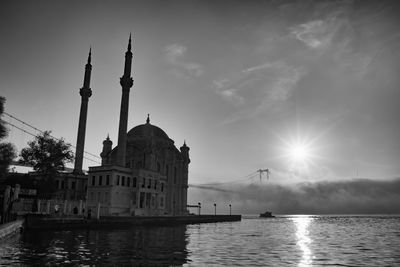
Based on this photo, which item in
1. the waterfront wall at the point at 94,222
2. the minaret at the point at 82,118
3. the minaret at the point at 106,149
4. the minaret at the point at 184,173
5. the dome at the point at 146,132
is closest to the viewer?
the waterfront wall at the point at 94,222

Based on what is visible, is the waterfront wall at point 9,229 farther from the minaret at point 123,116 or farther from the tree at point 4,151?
the minaret at point 123,116

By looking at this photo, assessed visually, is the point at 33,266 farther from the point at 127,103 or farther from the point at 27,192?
the point at 127,103

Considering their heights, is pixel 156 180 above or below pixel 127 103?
below

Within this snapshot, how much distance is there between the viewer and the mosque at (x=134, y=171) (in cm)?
6231

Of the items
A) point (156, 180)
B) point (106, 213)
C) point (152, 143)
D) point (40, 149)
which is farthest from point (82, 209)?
point (152, 143)

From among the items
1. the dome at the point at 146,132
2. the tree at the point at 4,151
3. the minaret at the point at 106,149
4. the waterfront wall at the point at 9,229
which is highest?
the dome at the point at 146,132

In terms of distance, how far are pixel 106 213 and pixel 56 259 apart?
42.3 meters

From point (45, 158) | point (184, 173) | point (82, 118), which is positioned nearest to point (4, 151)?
point (45, 158)

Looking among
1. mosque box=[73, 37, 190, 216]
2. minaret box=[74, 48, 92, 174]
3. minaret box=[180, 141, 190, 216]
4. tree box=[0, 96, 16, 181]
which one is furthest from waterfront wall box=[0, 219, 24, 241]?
minaret box=[180, 141, 190, 216]

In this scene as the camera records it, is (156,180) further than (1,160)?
Yes

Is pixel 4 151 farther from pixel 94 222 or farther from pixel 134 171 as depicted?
pixel 134 171

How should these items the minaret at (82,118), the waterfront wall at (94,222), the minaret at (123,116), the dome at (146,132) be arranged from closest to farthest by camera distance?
the waterfront wall at (94,222) → the minaret at (123,116) → the minaret at (82,118) → the dome at (146,132)

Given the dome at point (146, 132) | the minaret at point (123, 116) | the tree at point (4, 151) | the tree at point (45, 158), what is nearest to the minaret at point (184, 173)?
the dome at point (146, 132)

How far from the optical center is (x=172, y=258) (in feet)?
65.8
